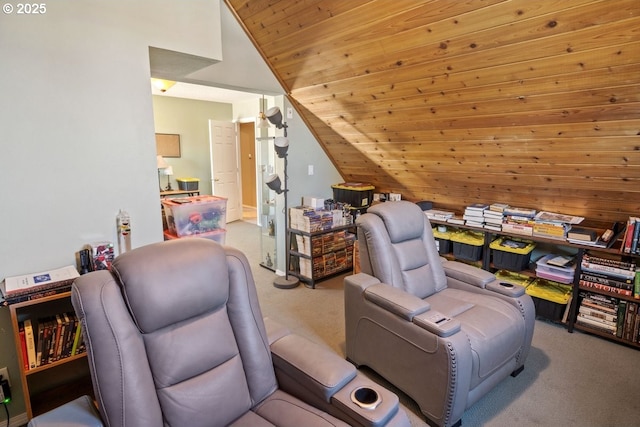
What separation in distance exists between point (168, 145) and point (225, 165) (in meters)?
1.06

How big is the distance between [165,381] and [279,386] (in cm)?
48

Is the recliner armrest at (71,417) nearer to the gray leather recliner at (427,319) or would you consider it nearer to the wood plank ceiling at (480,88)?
the gray leather recliner at (427,319)

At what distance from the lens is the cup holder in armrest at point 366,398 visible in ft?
3.95

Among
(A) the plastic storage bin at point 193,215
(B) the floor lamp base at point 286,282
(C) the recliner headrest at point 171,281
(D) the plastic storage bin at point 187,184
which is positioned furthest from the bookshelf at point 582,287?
(D) the plastic storage bin at point 187,184

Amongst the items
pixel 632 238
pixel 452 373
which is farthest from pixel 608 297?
pixel 452 373

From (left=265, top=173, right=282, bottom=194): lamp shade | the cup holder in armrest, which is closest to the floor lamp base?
(left=265, top=173, right=282, bottom=194): lamp shade

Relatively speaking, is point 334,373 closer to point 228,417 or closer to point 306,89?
point 228,417

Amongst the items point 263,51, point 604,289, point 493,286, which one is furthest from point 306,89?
point 604,289

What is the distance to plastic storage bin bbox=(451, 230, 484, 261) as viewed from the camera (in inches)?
133

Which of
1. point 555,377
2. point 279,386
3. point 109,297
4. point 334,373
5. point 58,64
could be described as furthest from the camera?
point 555,377

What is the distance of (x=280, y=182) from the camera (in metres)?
3.63

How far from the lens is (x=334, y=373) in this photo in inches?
52.0

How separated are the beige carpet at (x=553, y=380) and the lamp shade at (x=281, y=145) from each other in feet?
4.93

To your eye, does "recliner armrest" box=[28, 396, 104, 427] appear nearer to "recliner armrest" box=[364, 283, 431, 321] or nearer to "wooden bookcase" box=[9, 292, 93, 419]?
"wooden bookcase" box=[9, 292, 93, 419]
